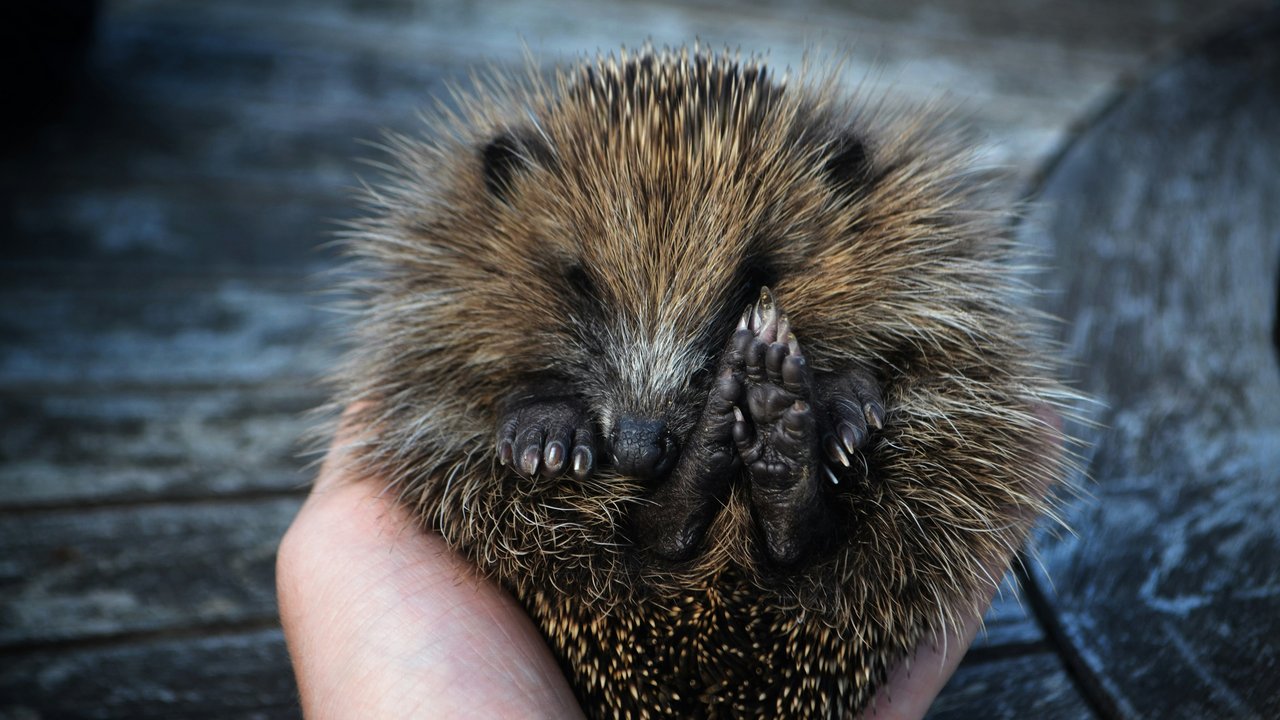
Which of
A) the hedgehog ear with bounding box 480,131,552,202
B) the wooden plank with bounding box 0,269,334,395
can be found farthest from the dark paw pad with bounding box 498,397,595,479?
the wooden plank with bounding box 0,269,334,395

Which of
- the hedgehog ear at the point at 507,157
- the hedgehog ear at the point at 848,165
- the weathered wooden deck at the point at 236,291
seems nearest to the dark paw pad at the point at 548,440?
the hedgehog ear at the point at 507,157

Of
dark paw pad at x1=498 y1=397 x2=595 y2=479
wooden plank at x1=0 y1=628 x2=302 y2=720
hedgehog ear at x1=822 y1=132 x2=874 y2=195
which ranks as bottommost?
wooden plank at x1=0 y1=628 x2=302 y2=720

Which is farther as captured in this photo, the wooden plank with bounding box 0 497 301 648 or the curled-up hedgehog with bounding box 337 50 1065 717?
the wooden plank with bounding box 0 497 301 648

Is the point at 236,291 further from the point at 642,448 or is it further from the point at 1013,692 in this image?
the point at 1013,692

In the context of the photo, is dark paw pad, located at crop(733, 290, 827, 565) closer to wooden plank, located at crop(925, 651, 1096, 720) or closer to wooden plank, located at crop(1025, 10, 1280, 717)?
wooden plank, located at crop(925, 651, 1096, 720)

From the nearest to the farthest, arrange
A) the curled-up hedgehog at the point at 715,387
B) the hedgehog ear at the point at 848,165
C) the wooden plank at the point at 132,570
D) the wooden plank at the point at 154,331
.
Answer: the curled-up hedgehog at the point at 715,387 → the hedgehog ear at the point at 848,165 → the wooden plank at the point at 132,570 → the wooden plank at the point at 154,331

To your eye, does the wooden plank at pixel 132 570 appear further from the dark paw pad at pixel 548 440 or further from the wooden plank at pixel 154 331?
the dark paw pad at pixel 548 440

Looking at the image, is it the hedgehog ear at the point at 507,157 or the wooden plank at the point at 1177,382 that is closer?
the wooden plank at the point at 1177,382
